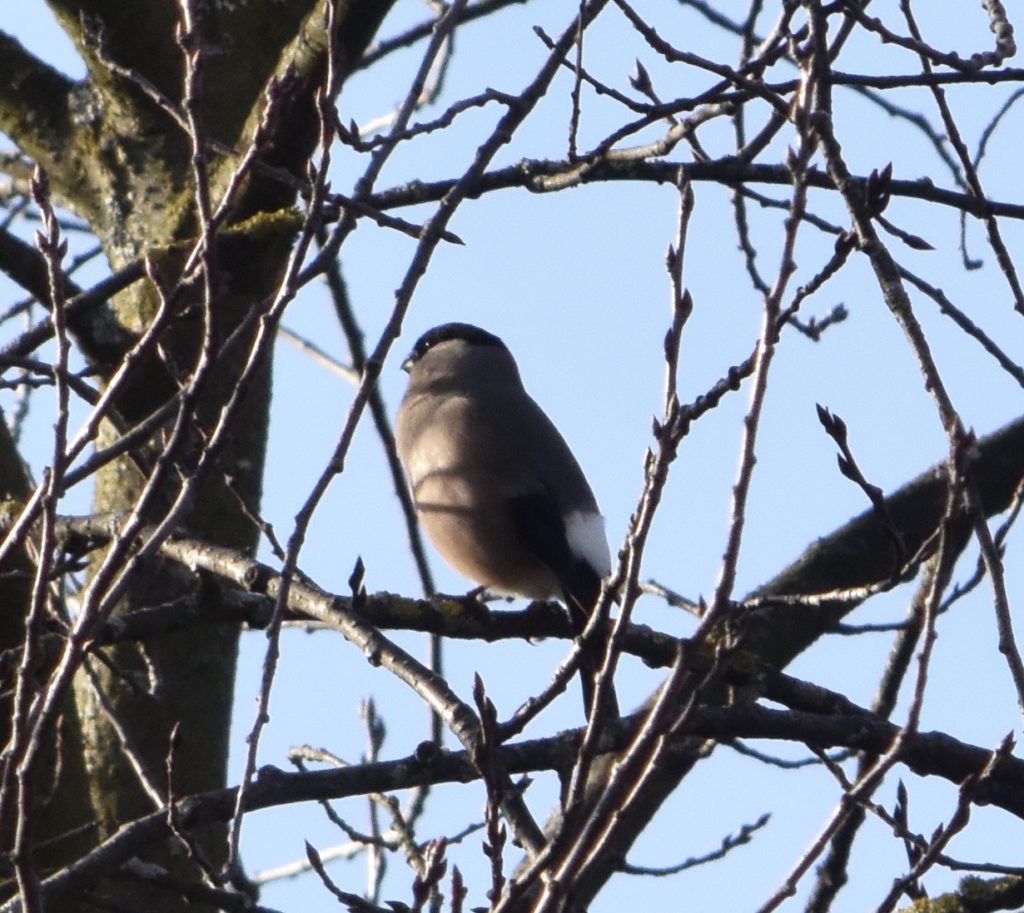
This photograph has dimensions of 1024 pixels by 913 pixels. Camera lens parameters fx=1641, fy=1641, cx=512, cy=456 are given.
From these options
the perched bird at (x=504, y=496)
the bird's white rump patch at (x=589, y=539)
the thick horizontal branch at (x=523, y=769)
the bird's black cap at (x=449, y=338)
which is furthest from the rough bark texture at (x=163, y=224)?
the bird's black cap at (x=449, y=338)

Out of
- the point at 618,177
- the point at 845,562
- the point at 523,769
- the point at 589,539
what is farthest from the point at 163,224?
the point at 523,769

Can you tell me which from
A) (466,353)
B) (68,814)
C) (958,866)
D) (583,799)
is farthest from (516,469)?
(583,799)

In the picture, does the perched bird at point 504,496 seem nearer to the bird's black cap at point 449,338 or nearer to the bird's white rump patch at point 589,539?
the bird's white rump patch at point 589,539

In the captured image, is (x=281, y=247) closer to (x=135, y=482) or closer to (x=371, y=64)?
(x=135, y=482)

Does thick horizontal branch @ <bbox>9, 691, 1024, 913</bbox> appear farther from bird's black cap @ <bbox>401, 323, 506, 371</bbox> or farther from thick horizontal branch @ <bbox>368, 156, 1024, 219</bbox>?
bird's black cap @ <bbox>401, 323, 506, 371</bbox>

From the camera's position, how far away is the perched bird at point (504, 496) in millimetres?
5297

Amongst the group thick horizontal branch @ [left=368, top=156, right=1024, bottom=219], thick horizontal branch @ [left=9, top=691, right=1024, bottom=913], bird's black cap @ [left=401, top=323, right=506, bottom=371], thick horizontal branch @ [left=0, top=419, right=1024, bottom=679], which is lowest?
thick horizontal branch @ [left=9, top=691, right=1024, bottom=913]

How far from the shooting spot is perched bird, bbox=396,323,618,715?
5297 millimetres

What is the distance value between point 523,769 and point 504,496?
9.29 feet

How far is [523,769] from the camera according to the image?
8.63 feet

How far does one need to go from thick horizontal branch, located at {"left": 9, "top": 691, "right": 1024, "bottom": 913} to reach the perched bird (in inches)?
76.9

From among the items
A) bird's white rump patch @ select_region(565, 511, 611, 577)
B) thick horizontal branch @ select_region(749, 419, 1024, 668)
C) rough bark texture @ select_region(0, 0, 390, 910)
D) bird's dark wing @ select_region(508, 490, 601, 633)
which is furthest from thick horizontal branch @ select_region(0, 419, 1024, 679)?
bird's white rump patch @ select_region(565, 511, 611, 577)

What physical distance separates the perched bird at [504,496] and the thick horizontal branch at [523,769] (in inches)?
76.9

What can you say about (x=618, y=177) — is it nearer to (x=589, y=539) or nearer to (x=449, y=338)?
(x=589, y=539)
